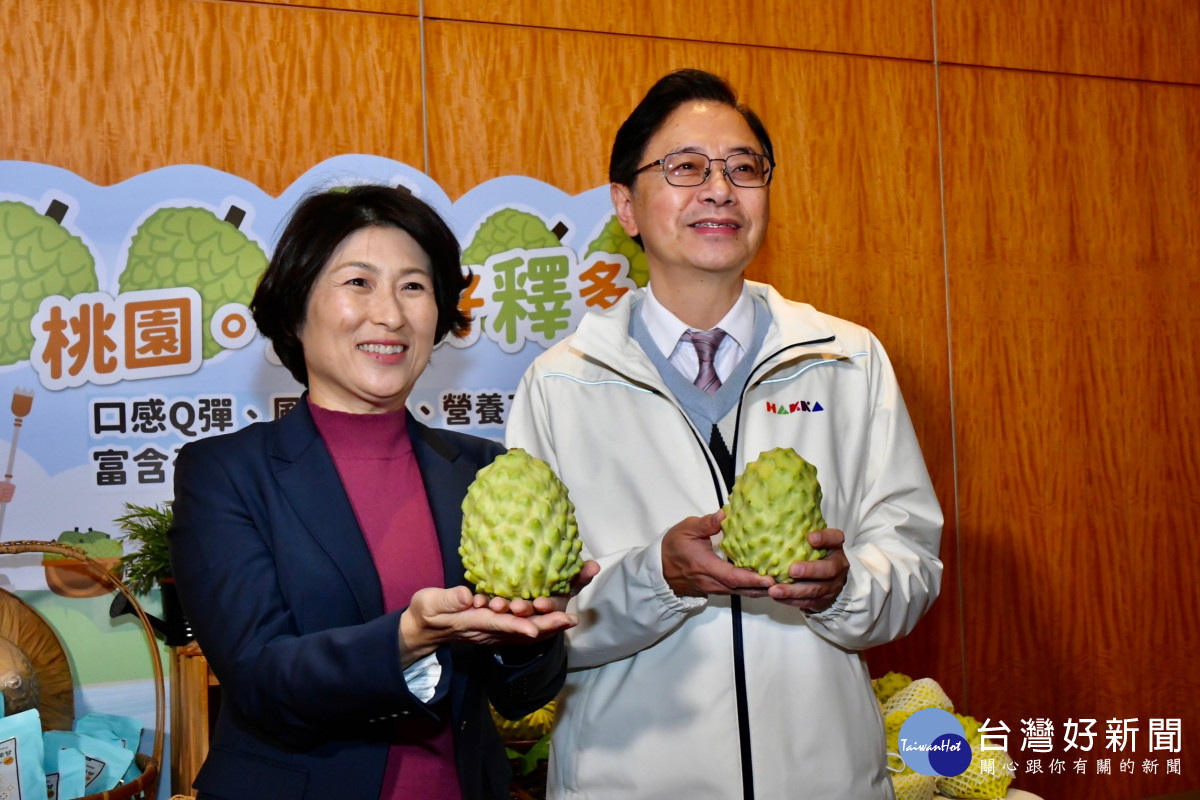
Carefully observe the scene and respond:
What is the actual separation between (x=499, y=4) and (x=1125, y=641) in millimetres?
2846

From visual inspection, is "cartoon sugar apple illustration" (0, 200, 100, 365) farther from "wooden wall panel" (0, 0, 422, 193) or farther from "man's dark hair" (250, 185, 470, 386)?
"man's dark hair" (250, 185, 470, 386)

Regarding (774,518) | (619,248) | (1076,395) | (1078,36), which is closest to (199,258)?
(619,248)

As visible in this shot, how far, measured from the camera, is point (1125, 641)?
3.56m

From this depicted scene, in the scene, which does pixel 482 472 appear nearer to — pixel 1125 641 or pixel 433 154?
pixel 433 154

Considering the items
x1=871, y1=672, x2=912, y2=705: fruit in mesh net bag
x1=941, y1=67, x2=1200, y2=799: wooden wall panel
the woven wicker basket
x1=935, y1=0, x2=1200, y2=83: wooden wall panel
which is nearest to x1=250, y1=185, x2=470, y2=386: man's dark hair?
the woven wicker basket

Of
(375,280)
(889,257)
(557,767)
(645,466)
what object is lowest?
(557,767)

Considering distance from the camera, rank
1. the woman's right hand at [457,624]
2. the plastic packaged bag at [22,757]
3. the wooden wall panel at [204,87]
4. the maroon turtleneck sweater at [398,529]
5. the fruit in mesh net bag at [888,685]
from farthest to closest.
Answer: the fruit in mesh net bag at [888,685]
the wooden wall panel at [204,87]
the plastic packaged bag at [22,757]
the maroon turtleneck sweater at [398,529]
the woman's right hand at [457,624]

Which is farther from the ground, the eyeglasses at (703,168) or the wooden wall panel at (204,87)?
the wooden wall panel at (204,87)

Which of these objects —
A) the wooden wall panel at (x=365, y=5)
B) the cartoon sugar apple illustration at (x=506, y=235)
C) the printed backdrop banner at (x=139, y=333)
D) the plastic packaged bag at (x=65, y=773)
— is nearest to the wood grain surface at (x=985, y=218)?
the wooden wall panel at (x=365, y=5)

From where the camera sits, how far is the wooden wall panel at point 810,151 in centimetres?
294

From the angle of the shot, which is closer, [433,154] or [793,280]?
[433,154]

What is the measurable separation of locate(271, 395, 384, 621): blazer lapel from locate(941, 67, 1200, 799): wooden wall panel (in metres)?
2.43

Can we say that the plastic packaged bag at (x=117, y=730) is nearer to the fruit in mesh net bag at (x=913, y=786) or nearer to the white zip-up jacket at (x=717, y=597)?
the white zip-up jacket at (x=717, y=597)

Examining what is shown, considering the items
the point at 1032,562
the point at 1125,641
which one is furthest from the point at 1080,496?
the point at 1125,641
